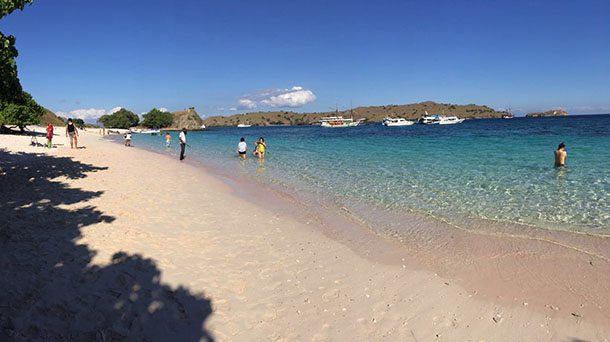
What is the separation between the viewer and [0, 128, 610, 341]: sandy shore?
467 centimetres

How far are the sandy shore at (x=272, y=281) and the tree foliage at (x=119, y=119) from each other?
159537 millimetres

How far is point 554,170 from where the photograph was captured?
60.8 ft

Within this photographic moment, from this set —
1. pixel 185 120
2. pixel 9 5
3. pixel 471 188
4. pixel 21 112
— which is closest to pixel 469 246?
pixel 471 188

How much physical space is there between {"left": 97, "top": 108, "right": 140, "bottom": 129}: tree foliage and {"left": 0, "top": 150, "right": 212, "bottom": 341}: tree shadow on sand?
161842mm

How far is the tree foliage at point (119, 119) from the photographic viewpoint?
151 metres

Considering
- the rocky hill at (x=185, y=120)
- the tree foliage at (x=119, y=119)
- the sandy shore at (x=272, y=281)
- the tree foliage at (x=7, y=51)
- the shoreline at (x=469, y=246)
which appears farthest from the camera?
the rocky hill at (x=185, y=120)

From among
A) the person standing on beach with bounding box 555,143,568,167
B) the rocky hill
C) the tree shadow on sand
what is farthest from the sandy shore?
the rocky hill

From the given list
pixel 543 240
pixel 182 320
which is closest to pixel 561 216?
pixel 543 240

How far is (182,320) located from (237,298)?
944 millimetres

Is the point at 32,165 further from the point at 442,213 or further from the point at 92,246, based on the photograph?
the point at 442,213

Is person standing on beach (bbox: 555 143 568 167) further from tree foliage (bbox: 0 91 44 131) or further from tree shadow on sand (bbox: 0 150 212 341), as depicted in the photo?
tree foliage (bbox: 0 91 44 131)

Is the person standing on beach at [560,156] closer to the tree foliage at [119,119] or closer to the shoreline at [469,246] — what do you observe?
the shoreline at [469,246]

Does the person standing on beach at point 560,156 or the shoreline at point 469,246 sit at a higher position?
the person standing on beach at point 560,156

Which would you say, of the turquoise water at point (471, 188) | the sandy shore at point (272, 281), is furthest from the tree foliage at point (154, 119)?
the sandy shore at point (272, 281)
